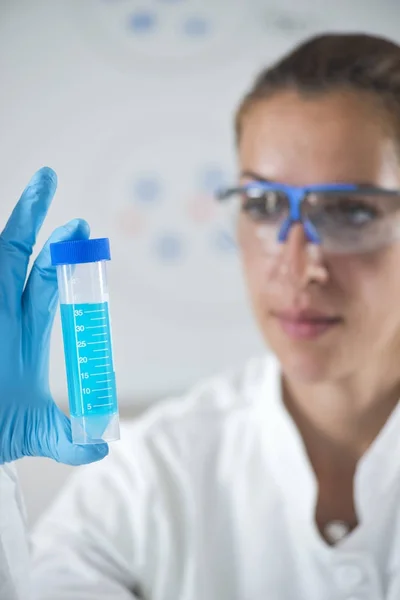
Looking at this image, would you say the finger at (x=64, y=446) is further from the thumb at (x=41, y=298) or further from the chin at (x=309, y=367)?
the chin at (x=309, y=367)

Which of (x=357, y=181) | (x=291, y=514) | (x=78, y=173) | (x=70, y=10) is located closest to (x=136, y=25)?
(x=70, y=10)

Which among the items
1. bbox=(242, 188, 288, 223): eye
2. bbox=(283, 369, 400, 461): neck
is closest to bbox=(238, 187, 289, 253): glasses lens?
bbox=(242, 188, 288, 223): eye

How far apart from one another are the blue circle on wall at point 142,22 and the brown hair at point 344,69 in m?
0.65

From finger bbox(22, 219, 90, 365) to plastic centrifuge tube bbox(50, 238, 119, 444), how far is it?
52mm

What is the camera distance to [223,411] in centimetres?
152

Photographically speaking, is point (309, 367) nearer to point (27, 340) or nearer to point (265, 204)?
point (265, 204)

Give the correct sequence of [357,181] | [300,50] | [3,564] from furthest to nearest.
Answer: [300,50]
[357,181]
[3,564]

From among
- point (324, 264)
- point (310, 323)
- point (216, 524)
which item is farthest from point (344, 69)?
point (216, 524)

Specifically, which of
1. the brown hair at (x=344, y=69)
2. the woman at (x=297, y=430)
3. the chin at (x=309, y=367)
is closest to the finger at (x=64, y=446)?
the woman at (x=297, y=430)

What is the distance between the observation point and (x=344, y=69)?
1312 mm

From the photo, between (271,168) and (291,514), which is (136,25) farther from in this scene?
(291,514)

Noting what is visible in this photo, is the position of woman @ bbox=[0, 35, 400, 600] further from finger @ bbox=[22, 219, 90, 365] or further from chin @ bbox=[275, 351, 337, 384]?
finger @ bbox=[22, 219, 90, 365]

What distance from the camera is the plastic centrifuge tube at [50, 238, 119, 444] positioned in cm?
97

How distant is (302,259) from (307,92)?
317 millimetres
